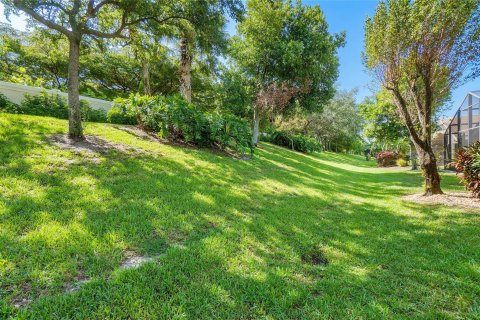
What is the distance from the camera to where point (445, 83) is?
253 inches

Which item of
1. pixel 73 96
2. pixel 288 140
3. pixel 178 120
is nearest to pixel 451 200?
pixel 178 120

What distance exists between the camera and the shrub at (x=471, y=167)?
6078mm

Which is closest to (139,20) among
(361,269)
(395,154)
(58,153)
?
(58,153)

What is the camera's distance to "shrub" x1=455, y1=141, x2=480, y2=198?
6078 mm

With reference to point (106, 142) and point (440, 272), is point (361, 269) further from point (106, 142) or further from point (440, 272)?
point (106, 142)

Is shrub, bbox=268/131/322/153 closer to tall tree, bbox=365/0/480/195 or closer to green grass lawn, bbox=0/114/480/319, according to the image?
tall tree, bbox=365/0/480/195

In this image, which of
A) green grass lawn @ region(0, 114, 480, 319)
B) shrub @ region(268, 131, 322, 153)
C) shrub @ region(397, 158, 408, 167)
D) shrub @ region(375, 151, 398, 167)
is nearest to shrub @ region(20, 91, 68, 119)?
green grass lawn @ region(0, 114, 480, 319)

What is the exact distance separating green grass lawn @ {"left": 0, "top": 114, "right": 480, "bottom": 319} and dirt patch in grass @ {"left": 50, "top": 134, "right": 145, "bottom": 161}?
0.28 meters

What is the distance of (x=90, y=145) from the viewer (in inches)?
226

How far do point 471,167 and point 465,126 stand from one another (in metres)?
10.3

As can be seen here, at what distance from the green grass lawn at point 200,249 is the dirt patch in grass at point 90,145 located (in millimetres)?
276

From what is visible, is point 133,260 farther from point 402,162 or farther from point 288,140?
point 402,162

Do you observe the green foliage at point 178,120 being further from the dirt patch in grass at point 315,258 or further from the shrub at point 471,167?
the shrub at point 471,167

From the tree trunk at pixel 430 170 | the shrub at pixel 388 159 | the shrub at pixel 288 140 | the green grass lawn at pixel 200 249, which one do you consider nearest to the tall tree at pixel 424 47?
the tree trunk at pixel 430 170
